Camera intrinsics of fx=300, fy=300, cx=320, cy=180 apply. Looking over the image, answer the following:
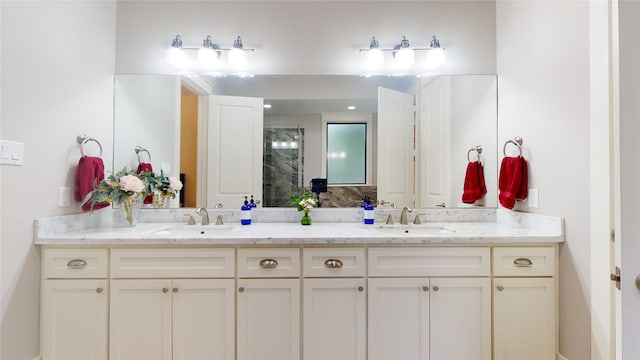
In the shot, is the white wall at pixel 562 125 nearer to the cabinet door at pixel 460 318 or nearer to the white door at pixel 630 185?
the cabinet door at pixel 460 318

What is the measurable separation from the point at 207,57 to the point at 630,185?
239 centimetres

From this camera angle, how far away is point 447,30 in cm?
230

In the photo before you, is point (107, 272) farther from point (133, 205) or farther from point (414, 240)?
point (414, 240)

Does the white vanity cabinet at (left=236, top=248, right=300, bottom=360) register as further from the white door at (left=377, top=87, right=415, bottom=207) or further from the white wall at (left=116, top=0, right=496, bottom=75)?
the white wall at (left=116, top=0, right=496, bottom=75)

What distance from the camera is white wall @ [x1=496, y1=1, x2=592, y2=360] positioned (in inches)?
60.6

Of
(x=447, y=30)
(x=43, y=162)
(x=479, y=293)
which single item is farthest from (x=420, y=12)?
(x=43, y=162)

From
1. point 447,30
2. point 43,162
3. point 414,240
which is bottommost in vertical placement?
point 414,240

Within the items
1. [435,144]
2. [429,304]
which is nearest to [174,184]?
[429,304]

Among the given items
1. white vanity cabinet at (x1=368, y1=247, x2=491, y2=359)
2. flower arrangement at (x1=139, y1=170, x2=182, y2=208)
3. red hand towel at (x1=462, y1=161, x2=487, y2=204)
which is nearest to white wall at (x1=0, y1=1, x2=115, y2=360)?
flower arrangement at (x1=139, y1=170, x2=182, y2=208)

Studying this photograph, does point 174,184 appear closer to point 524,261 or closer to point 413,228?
point 413,228

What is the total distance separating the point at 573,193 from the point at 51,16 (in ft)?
10.0

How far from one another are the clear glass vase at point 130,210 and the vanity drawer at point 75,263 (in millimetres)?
419

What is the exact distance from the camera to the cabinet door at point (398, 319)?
1634 millimetres

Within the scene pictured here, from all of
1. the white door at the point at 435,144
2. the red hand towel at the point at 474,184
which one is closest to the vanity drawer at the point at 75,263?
the white door at the point at 435,144
